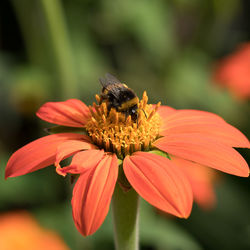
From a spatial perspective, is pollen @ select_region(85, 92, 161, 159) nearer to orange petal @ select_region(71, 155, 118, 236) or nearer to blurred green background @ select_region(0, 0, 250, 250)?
orange petal @ select_region(71, 155, 118, 236)

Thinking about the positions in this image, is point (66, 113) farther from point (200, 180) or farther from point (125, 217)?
point (200, 180)

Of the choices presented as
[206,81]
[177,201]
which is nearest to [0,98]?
[206,81]

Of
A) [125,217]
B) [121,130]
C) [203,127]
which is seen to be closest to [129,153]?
[121,130]

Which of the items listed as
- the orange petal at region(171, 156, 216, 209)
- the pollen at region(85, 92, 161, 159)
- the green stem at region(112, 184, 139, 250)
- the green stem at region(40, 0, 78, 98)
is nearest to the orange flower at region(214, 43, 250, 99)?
the orange petal at region(171, 156, 216, 209)

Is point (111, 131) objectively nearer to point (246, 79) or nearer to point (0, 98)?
point (246, 79)

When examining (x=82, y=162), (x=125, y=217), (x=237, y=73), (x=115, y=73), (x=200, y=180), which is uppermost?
(x=82, y=162)

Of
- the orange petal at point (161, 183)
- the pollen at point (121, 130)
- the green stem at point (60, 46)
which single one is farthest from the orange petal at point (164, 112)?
Answer: the green stem at point (60, 46)
